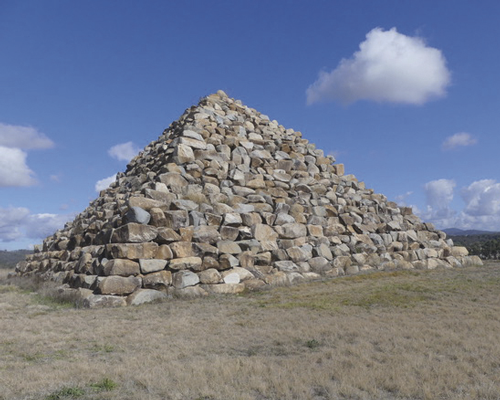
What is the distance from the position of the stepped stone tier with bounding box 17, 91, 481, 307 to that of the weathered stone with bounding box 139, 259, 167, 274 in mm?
57

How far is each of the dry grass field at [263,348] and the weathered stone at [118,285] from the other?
1138 mm

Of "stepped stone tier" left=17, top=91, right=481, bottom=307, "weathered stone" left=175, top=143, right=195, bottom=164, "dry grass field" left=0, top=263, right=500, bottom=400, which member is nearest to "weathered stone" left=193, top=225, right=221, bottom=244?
"stepped stone tier" left=17, top=91, right=481, bottom=307

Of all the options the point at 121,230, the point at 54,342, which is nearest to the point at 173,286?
the point at 121,230

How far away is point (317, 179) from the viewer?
89.9 ft

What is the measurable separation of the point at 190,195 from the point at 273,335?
11.6 meters

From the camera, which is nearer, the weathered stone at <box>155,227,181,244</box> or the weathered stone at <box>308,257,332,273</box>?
the weathered stone at <box>155,227,181,244</box>

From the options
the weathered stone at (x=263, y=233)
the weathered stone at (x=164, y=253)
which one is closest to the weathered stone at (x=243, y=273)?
the weathered stone at (x=263, y=233)

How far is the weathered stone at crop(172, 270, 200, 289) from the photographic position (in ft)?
52.0

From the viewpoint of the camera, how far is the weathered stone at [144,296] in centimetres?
1459

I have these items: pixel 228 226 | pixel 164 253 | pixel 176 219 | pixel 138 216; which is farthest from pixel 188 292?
pixel 228 226

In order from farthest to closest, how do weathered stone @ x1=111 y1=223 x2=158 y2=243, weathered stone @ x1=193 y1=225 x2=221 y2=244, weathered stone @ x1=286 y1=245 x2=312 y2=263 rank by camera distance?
weathered stone @ x1=286 y1=245 x2=312 y2=263
weathered stone @ x1=193 y1=225 x2=221 y2=244
weathered stone @ x1=111 y1=223 x2=158 y2=243

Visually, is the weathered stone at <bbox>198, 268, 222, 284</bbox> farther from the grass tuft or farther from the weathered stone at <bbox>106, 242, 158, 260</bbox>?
the grass tuft

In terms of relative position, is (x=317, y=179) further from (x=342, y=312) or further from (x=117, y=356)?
(x=117, y=356)

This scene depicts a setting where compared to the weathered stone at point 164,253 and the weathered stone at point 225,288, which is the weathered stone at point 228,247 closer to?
the weathered stone at point 225,288
